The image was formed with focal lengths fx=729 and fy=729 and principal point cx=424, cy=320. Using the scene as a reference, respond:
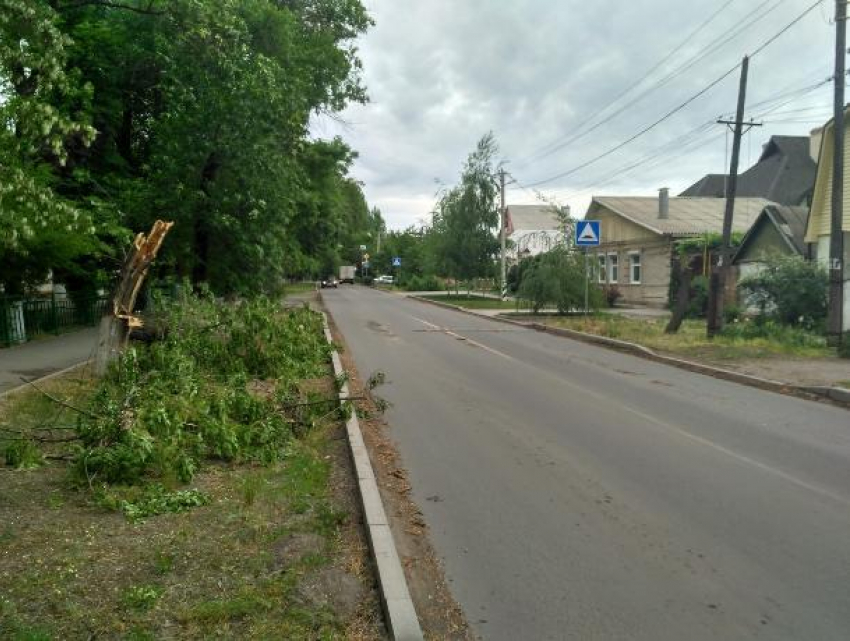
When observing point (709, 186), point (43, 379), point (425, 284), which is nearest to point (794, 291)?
point (43, 379)

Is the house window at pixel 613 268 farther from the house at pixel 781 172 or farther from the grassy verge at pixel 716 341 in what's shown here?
the grassy verge at pixel 716 341

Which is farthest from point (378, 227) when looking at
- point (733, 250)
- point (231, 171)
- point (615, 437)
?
point (615, 437)

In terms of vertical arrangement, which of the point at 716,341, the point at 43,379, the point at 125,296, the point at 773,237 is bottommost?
the point at 716,341

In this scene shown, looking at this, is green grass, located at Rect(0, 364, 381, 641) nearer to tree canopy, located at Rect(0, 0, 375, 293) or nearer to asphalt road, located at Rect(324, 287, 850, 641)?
asphalt road, located at Rect(324, 287, 850, 641)

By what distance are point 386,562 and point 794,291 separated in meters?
17.7

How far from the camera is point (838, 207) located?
1608 centimetres

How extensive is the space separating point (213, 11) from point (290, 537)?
7061 millimetres

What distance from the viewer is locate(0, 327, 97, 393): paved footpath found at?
39.3ft

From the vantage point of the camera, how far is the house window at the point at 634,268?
3728 cm

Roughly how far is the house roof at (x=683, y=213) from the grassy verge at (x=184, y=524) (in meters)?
29.9

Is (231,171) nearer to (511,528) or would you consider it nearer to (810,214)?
(511,528)

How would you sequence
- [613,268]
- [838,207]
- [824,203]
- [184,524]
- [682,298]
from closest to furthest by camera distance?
[184,524], [838,207], [682,298], [824,203], [613,268]

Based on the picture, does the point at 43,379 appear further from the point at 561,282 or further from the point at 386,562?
the point at 561,282

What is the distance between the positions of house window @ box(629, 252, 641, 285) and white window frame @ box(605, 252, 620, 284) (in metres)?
1.38
